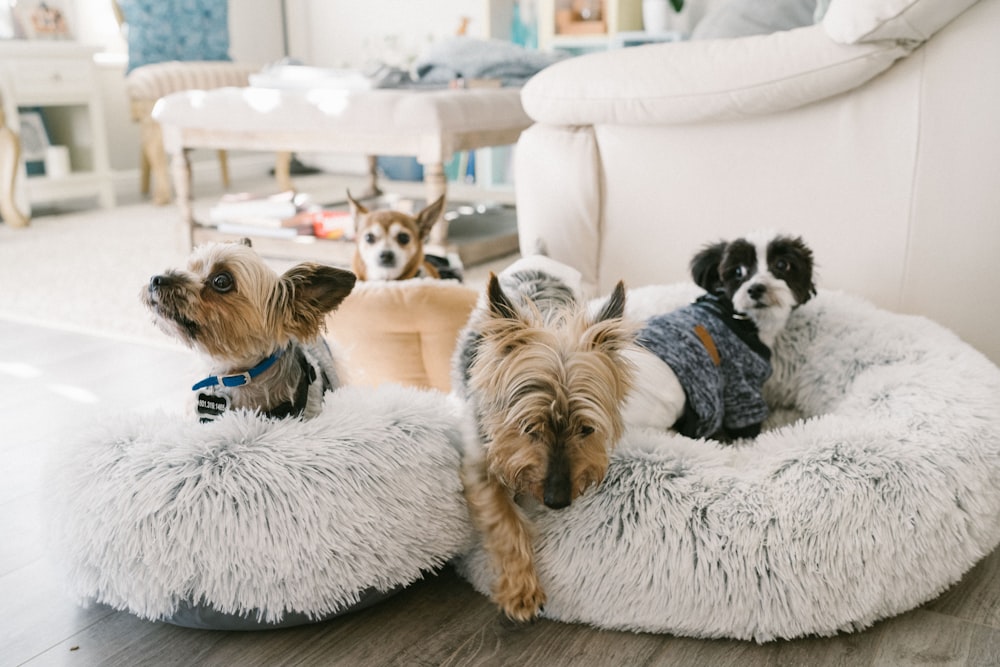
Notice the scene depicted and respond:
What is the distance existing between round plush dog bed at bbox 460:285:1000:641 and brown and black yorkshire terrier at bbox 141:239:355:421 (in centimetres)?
50

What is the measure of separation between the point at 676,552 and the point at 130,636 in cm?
89

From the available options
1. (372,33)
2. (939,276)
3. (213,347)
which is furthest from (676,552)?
(372,33)

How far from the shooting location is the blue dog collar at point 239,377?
1.58m

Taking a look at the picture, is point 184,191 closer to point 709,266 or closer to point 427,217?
point 427,217

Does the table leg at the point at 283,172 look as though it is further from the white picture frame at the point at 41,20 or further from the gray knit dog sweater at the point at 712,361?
the gray knit dog sweater at the point at 712,361

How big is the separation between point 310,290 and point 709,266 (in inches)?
36.8

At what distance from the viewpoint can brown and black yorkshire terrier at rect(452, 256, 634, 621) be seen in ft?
4.16

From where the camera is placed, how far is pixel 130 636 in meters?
1.37

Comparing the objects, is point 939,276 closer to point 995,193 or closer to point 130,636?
point 995,193

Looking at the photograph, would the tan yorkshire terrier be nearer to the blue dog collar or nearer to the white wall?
the blue dog collar

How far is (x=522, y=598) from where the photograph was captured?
1.37 metres

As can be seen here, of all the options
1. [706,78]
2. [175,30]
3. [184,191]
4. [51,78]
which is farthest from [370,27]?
[706,78]

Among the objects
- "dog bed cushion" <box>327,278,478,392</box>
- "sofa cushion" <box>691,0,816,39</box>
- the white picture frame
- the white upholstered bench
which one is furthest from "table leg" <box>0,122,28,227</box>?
"sofa cushion" <box>691,0,816,39</box>

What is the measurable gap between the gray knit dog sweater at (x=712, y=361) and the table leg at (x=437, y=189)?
5.44ft
